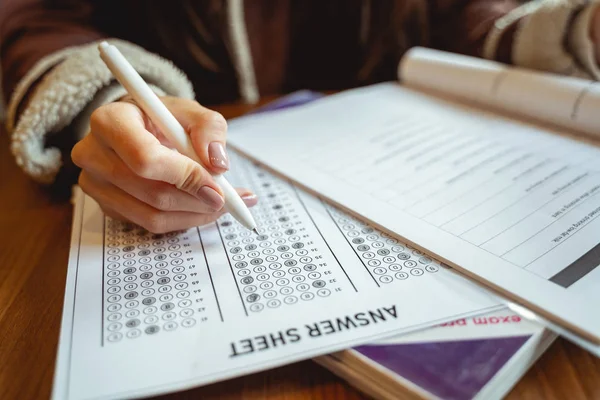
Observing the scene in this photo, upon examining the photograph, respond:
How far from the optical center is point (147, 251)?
33cm

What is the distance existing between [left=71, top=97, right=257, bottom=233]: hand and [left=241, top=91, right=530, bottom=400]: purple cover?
0.49ft

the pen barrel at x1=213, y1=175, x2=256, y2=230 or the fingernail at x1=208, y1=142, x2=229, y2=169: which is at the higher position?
the fingernail at x1=208, y1=142, x2=229, y2=169

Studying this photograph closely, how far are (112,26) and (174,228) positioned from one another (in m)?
0.54

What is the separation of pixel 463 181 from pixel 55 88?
370mm

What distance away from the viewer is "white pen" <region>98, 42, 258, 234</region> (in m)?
0.33

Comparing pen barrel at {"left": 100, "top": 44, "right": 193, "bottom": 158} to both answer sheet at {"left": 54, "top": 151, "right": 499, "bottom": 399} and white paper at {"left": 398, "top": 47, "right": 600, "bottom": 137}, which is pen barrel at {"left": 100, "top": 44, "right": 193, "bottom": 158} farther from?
white paper at {"left": 398, "top": 47, "right": 600, "bottom": 137}

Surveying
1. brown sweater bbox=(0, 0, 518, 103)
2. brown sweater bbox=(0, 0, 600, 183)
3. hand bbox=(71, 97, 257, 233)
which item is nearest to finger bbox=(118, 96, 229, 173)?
hand bbox=(71, 97, 257, 233)

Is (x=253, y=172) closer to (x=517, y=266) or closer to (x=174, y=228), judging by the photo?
(x=174, y=228)

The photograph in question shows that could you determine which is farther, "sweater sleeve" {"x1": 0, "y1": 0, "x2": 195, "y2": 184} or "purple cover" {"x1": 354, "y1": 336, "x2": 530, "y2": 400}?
"sweater sleeve" {"x1": 0, "y1": 0, "x2": 195, "y2": 184}

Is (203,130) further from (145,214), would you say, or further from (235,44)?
(235,44)

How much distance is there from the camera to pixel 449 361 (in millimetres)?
233

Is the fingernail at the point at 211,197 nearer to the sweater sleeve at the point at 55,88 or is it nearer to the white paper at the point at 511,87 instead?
the sweater sleeve at the point at 55,88

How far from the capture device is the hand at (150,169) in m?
0.31

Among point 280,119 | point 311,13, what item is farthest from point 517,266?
point 311,13
